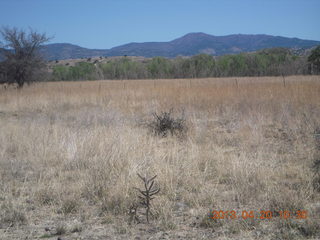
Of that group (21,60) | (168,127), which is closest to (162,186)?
(168,127)

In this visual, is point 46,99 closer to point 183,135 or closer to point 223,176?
point 183,135

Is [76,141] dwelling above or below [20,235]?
above

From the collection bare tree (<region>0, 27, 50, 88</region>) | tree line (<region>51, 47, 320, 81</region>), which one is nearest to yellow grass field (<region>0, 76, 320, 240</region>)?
bare tree (<region>0, 27, 50, 88</region>)

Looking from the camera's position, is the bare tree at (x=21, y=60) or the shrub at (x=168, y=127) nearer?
the shrub at (x=168, y=127)

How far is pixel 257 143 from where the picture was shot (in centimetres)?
549

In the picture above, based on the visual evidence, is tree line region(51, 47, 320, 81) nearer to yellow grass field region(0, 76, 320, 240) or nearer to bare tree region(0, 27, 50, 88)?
bare tree region(0, 27, 50, 88)

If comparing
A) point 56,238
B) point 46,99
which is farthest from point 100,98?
point 56,238

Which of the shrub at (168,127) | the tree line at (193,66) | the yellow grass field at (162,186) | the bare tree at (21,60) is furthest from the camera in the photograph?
the tree line at (193,66)

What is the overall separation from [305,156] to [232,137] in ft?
5.64
